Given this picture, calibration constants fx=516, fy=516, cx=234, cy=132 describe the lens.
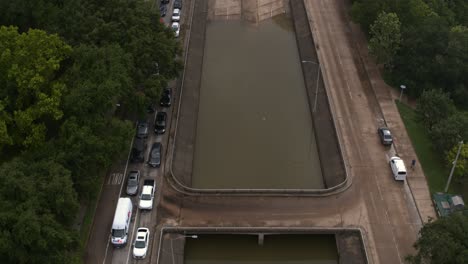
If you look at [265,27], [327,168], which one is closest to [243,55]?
[265,27]

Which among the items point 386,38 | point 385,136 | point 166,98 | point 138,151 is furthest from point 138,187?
point 386,38

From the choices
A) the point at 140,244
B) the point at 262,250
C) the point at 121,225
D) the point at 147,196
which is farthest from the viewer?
the point at 147,196

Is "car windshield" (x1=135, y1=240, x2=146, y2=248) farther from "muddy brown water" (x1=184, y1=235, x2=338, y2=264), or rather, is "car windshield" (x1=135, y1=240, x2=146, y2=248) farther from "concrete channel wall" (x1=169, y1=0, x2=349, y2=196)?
"concrete channel wall" (x1=169, y1=0, x2=349, y2=196)

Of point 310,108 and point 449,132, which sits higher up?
point 310,108

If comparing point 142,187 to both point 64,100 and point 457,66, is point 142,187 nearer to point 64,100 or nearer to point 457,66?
point 64,100

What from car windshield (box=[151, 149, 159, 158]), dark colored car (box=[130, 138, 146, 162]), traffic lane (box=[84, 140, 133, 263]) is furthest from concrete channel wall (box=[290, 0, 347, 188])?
traffic lane (box=[84, 140, 133, 263])

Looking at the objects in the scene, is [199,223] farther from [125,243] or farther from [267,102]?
[267,102]
